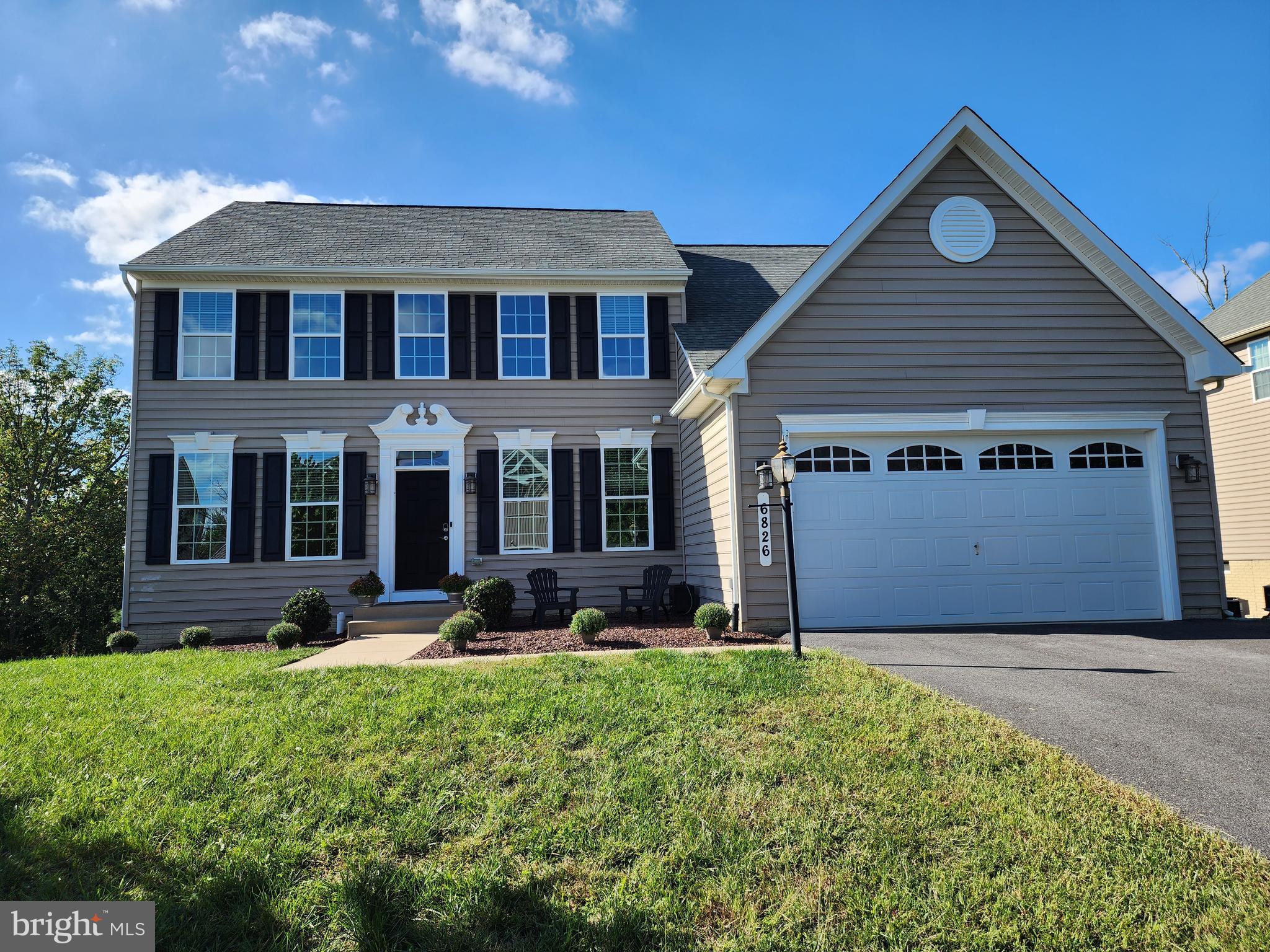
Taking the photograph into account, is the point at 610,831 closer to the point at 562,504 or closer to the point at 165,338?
the point at 562,504

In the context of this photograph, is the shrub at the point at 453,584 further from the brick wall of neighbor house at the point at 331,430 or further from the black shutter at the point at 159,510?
the black shutter at the point at 159,510

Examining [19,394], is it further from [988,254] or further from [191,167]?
[988,254]

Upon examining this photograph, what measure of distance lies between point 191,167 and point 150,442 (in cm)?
476

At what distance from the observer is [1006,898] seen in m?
2.99

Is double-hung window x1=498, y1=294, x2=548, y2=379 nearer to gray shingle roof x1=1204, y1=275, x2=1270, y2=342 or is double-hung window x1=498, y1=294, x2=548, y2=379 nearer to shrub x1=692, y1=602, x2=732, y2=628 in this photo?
shrub x1=692, y1=602, x2=732, y2=628

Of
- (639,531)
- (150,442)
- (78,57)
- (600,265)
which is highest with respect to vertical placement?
(78,57)

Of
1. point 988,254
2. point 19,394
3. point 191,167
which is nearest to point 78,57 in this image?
point 191,167

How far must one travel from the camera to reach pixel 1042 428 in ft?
31.6

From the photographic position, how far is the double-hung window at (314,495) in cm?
1179

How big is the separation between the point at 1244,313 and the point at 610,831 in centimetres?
1841

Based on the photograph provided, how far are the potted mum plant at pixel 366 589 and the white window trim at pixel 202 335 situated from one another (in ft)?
13.6

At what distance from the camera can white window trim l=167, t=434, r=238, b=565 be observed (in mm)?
11609

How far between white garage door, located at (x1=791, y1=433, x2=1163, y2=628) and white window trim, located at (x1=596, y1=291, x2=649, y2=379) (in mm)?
4142

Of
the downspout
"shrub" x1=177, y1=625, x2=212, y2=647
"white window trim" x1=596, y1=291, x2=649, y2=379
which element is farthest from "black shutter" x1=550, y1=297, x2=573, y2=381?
the downspout
